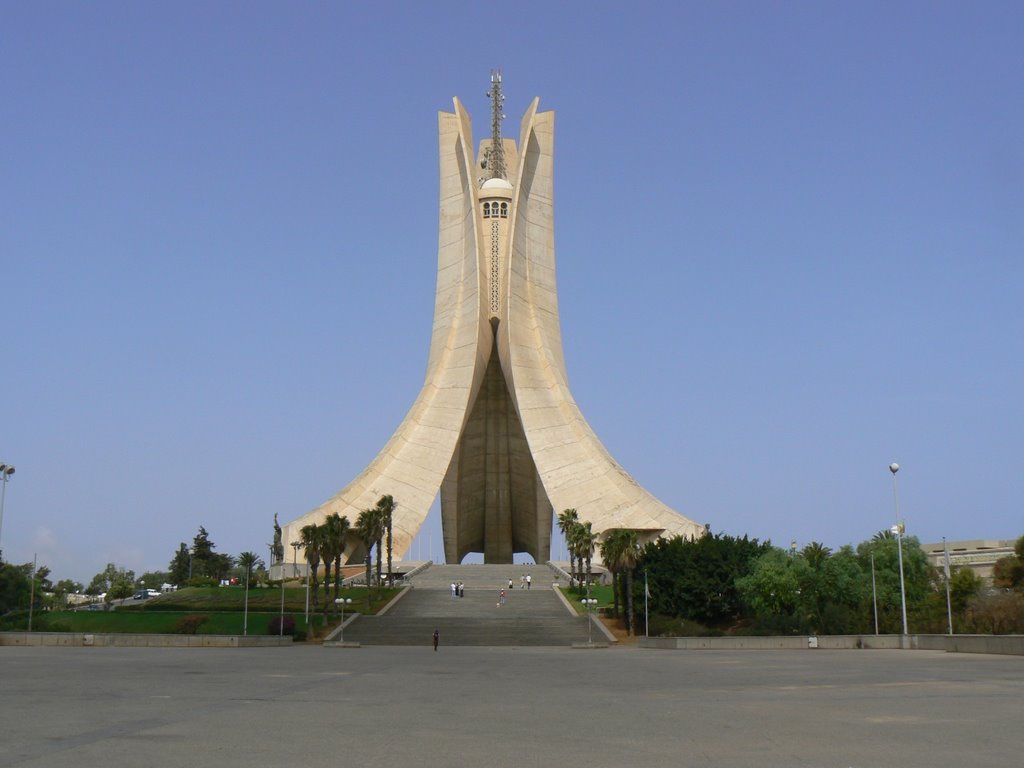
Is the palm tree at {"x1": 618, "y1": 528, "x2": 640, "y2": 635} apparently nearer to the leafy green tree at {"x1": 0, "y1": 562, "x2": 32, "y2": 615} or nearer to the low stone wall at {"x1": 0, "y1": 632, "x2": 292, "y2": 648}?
the low stone wall at {"x1": 0, "y1": 632, "x2": 292, "y2": 648}

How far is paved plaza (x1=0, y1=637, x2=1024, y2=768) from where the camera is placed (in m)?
6.43

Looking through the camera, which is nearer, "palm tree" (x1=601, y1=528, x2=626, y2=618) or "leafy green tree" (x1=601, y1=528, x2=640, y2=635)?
"leafy green tree" (x1=601, y1=528, x2=640, y2=635)

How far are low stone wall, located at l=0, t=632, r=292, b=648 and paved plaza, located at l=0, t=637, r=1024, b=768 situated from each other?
29.2 feet

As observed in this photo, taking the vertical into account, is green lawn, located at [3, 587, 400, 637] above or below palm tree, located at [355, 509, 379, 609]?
below

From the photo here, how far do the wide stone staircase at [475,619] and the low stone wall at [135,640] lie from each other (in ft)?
7.82

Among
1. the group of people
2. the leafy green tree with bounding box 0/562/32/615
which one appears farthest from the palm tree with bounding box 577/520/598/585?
the leafy green tree with bounding box 0/562/32/615

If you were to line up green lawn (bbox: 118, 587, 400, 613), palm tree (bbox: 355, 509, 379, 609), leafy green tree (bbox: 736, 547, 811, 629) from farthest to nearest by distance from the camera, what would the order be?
palm tree (bbox: 355, 509, 379, 609), green lawn (bbox: 118, 587, 400, 613), leafy green tree (bbox: 736, 547, 811, 629)

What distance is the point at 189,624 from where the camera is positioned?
89.5ft

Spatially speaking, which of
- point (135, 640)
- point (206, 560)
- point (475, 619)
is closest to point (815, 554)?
point (475, 619)

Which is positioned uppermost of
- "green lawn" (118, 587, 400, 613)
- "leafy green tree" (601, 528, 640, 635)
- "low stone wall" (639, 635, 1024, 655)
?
"leafy green tree" (601, 528, 640, 635)

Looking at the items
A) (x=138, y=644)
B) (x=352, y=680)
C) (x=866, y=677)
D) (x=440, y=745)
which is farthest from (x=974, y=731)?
(x=138, y=644)

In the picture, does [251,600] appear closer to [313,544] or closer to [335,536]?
[313,544]

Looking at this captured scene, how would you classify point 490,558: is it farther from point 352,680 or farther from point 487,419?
point 352,680

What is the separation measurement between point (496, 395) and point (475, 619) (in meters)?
20.9
